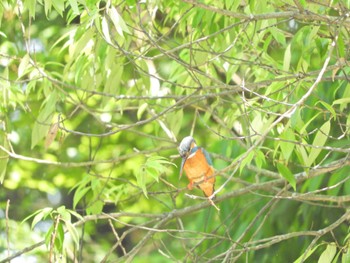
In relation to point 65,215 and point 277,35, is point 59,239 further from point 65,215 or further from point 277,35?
point 277,35

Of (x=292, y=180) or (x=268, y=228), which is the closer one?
(x=292, y=180)

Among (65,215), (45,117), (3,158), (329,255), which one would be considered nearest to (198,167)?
(45,117)

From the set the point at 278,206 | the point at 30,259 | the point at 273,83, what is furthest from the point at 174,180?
the point at 273,83

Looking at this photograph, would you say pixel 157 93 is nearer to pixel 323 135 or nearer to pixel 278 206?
pixel 278 206

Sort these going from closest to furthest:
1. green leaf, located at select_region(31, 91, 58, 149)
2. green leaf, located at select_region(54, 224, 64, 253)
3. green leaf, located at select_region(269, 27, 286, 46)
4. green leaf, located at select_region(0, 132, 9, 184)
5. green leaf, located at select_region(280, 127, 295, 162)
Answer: green leaf, located at select_region(280, 127, 295, 162)
green leaf, located at select_region(54, 224, 64, 253)
green leaf, located at select_region(269, 27, 286, 46)
green leaf, located at select_region(0, 132, 9, 184)
green leaf, located at select_region(31, 91, 58, 149)

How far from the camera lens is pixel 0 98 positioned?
496 centimetres

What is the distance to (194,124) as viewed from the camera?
20.1ft

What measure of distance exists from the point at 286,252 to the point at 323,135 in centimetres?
187

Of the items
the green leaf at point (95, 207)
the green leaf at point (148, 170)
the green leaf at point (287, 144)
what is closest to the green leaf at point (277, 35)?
the green leaf at point (287, 144)

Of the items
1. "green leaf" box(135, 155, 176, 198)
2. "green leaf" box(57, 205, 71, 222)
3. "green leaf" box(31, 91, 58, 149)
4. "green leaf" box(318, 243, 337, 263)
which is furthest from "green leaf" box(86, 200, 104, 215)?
"green leaf" box(318, 243, 337, 263)

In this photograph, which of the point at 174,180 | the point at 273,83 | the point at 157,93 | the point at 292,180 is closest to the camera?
the point at 292,180

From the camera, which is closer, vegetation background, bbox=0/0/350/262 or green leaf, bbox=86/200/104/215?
vegetation background, bbox=0/0/350/262

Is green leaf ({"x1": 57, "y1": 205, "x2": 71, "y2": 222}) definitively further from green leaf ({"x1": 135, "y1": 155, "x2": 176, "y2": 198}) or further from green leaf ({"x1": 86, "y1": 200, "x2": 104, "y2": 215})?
green leaf ({"x1": 86, "y1": 200, "x2": 104, "y2": 215})

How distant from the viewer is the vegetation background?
391 cm
